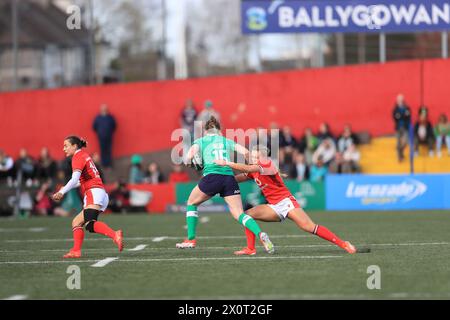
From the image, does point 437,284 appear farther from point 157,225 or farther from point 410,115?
point 410,115

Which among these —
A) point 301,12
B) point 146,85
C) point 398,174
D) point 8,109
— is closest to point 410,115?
point 398,174

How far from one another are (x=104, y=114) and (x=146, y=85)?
1.94 meters

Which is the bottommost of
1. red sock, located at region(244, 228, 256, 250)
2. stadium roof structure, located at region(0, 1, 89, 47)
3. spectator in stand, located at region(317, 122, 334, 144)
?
red sock, located at region(244, 228, 256, 250)

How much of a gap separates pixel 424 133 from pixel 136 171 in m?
8.30

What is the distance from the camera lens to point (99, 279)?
1109 centimetres

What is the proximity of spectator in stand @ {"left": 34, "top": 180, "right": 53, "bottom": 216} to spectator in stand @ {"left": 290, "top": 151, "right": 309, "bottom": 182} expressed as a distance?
22.5ft

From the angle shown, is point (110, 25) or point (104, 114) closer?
point (104, 114)

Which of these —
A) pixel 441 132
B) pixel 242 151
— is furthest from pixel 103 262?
pixel 441 132

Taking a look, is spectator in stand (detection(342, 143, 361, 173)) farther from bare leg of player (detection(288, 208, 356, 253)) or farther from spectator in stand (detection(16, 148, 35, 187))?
bare leg of player (detection(288, 208, 356, 253))

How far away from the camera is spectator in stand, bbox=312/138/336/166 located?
28.4m

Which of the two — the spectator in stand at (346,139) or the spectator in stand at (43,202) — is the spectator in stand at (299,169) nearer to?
the spectator in stand at (346,139)

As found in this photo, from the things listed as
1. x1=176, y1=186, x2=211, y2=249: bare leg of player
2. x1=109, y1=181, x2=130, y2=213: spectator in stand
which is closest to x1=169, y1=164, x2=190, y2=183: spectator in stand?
x1=109, y1=181, x2=130, y2=213: spectator in stand

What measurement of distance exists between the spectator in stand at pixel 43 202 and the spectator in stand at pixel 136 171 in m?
2.42

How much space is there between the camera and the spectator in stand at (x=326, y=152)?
28.4 metres
